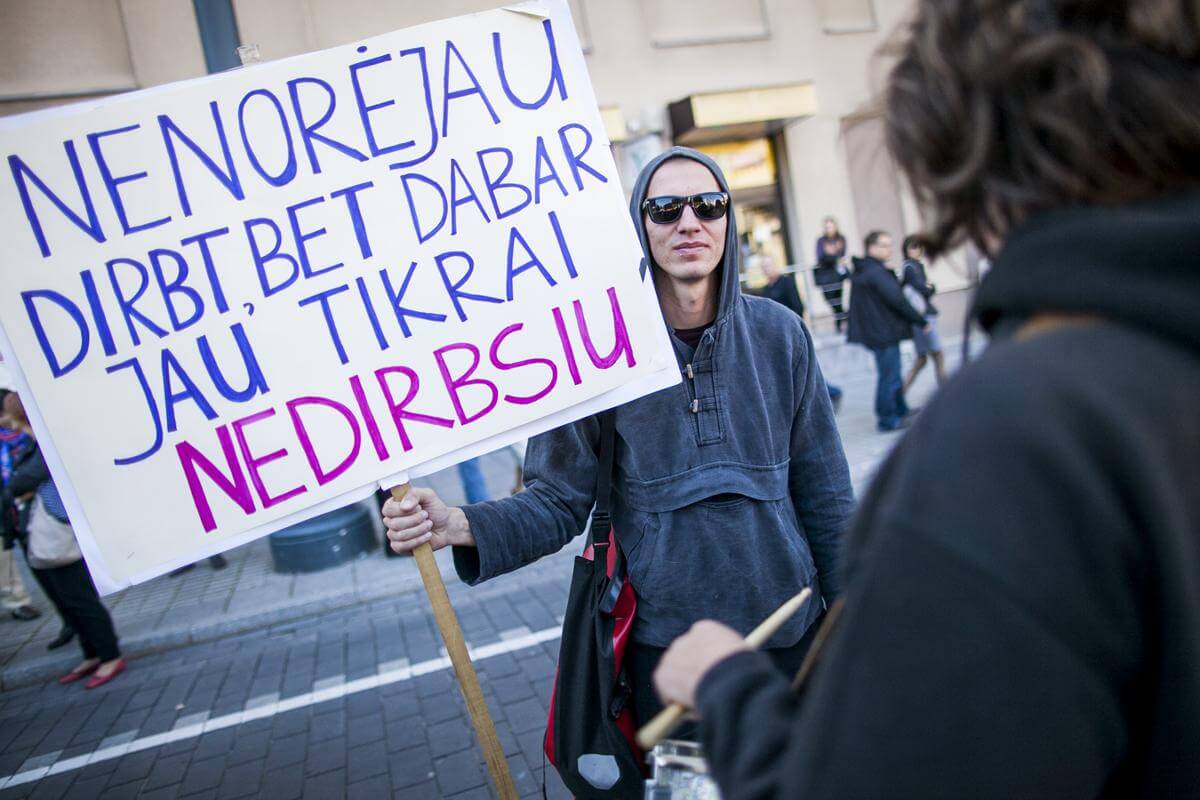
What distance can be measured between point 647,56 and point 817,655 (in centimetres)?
1100

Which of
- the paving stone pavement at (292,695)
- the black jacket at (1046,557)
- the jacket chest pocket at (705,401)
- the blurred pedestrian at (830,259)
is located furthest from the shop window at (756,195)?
the black jacket at (1046,557)

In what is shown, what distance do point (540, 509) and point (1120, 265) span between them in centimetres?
134

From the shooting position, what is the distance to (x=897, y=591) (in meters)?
0.64

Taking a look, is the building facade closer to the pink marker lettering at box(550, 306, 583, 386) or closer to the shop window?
the shop window

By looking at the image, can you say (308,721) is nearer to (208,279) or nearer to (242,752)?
(242,752)

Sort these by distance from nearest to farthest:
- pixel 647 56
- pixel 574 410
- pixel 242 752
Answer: pixel 574 410 → pixel 242 752 → pixel 647 56

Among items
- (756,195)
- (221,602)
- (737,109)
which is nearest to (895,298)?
(737,109)

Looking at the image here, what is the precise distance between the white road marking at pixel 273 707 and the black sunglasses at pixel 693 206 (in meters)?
2.86

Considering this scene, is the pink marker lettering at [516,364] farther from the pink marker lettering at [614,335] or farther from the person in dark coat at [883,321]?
the person in dark coat at [883,321]

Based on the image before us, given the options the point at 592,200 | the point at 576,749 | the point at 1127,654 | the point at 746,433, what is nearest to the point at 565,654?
the point at 576,749

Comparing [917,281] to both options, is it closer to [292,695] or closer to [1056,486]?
[292,695]

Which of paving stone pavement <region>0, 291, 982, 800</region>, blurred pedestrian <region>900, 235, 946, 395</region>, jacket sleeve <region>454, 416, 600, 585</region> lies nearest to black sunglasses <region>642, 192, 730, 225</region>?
jacket sleeve <region>454, 416, 600, 585</region>

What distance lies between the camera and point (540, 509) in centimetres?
179

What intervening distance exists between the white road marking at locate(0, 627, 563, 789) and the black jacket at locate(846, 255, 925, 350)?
15.0 ft
